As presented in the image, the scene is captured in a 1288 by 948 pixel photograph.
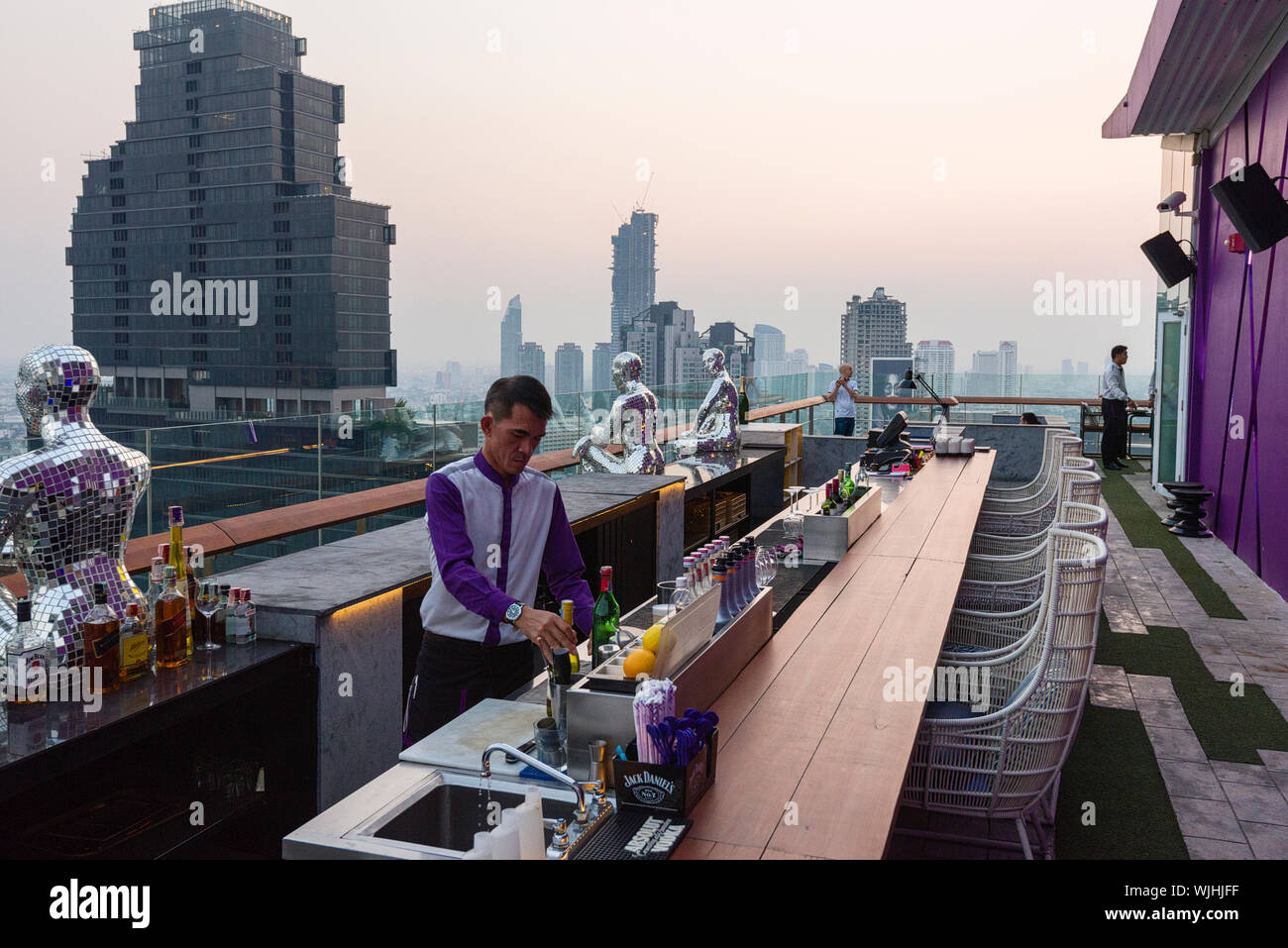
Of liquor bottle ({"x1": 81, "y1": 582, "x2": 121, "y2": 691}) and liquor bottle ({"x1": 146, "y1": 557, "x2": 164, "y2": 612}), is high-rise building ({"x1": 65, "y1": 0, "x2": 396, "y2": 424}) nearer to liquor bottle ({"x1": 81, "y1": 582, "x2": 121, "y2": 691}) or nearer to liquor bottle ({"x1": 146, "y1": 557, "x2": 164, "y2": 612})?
liquor bottle ({"x1": 146, "y1": 557, "x2": 164, "y2": 612})

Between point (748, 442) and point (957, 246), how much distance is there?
441 inches

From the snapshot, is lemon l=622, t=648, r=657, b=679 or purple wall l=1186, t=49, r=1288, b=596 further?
purple wall l=1186, t=49, r=1288, b=596

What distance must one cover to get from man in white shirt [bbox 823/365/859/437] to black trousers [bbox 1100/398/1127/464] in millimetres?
3977

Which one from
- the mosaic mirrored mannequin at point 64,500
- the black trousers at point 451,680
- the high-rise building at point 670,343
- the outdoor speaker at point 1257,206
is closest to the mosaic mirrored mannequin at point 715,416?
the high-rise building at point 670,343

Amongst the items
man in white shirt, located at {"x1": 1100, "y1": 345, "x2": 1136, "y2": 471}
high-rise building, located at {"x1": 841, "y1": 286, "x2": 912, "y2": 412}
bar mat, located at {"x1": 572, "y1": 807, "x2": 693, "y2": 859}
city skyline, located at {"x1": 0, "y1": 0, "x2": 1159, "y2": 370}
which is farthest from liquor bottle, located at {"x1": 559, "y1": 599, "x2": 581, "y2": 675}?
high-rise building, located at {"x1": 841, "y1": 286, "x2": 912, "y2": 412}

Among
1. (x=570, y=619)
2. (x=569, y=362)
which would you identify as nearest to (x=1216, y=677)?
(x=570, y=619)

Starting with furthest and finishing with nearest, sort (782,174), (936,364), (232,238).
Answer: (232,238)
(936,364)
(782,174)

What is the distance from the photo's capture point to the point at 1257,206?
21.2 feet

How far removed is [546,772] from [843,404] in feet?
38.5

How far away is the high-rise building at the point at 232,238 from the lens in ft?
226

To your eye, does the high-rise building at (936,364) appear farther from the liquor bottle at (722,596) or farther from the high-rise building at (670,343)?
the liquor bottle at (722,596)

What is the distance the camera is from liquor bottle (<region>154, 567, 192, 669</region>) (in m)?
2.33

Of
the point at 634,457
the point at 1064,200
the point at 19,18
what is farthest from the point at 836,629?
the point at 19,18

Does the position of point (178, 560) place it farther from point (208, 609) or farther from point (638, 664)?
point (638, 664)
